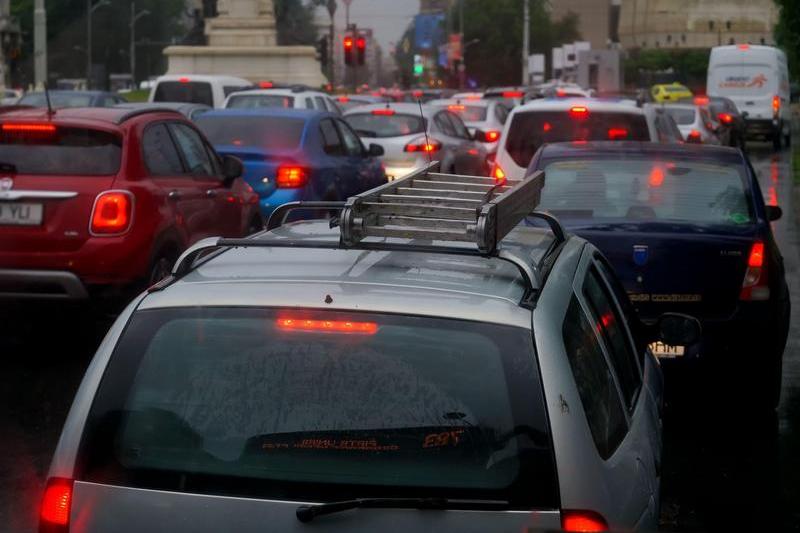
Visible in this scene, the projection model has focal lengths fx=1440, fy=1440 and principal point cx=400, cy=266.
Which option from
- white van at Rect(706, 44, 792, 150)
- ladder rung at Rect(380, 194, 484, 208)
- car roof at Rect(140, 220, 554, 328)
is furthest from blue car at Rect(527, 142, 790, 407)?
white van at Rect(706, 44, 792, 150)

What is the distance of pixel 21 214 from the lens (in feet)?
32.3

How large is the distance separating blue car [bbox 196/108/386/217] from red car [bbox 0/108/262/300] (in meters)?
4.14

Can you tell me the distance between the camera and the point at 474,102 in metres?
33.0

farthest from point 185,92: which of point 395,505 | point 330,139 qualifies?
point 395,505

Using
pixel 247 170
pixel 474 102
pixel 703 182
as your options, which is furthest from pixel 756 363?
pixel 474 102

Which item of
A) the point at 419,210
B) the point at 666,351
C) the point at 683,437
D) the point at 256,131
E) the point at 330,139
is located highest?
the point at 419,210

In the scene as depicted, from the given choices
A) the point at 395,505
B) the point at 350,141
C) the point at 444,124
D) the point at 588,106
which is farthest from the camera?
the point at 444,124

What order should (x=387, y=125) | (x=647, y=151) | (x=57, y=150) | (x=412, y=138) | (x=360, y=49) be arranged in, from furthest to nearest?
(x=360, y=49) < (x=387, y=125) < (x=412, y=138) < (x=57, y=150) < (x=647, y=151)

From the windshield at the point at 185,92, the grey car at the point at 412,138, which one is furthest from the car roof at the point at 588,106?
the windshield at the point at 185,92

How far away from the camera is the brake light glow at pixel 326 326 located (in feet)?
11.3

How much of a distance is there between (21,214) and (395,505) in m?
7.12

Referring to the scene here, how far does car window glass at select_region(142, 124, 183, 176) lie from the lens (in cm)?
1062

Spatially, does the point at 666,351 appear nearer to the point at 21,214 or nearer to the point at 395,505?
the point at 21,214

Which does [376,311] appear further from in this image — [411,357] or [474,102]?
[474,102]
